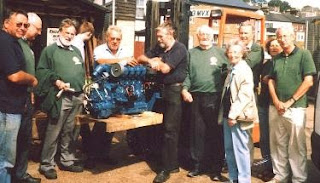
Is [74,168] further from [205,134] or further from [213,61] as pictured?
[213,61]

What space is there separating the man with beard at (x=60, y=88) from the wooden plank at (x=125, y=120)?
0.23 m

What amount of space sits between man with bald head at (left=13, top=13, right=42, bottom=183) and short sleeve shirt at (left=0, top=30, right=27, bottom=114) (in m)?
0.63

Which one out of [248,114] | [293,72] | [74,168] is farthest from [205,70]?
[74,168]

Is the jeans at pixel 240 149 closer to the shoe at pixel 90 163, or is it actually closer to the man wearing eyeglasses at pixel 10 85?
the shoe at pixel 90 163

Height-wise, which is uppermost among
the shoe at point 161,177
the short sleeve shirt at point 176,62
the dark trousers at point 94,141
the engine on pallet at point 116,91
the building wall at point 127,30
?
the building wall at point 127,30

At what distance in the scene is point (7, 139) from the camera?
159 inches

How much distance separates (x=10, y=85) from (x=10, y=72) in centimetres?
16

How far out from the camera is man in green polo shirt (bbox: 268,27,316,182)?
4.79 metres

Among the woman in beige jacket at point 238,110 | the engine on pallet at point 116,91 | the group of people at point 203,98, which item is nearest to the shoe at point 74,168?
the group of people at point 203,98

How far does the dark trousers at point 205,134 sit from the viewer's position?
5438 mm

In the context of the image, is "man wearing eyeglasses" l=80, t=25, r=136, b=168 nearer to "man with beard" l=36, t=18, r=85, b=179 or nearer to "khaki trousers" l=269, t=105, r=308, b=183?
"man with beard" l=36, t=18, r=85, b=179

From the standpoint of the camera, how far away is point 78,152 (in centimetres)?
674

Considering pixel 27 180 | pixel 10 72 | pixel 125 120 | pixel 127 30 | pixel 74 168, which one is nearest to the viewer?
pixel 10 72

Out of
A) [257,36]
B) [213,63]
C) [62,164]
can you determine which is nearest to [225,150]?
[213,63]
